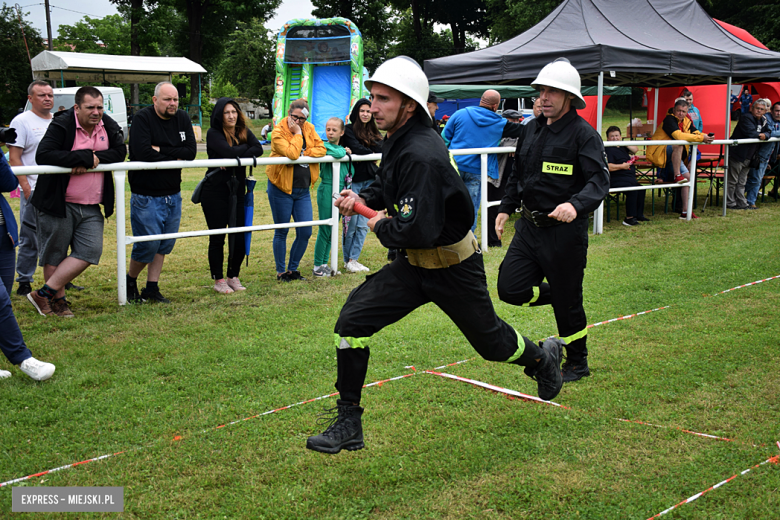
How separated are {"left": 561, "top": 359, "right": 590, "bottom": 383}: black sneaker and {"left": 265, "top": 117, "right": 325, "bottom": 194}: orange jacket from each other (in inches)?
162

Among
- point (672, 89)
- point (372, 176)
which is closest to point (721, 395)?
point (372, 176)

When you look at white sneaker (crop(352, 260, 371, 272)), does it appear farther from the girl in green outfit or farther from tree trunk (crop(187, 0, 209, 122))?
→ tree trunk (crop(187, 0, 209, 122))

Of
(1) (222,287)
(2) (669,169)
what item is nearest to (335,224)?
(1) (222,287)

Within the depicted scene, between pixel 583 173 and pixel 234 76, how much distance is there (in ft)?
156

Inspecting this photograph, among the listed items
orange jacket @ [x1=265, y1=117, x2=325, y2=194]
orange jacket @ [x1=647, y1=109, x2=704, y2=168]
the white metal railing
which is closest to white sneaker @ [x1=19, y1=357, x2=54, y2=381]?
the white metal railing

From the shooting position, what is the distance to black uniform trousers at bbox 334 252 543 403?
3.56m

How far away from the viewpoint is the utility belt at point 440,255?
355 cm

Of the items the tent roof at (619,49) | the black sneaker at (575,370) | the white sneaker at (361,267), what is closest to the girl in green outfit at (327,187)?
the white sneaker at (361,267)

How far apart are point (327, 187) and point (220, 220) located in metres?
1.53

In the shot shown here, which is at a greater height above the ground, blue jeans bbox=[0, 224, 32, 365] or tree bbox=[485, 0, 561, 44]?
tree bbox=[485, 0, 561, 44]

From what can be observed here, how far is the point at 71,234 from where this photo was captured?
250 inches

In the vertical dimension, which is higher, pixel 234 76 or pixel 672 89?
pixel 234 76

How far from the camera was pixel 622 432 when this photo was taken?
3.97 metres

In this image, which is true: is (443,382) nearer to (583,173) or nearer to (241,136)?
(583,173)
